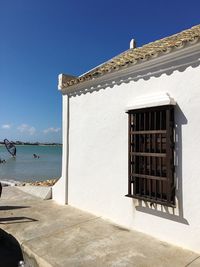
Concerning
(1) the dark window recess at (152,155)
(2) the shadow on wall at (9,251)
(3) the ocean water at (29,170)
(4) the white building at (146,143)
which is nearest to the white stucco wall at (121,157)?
(4) the white building at (146,143)

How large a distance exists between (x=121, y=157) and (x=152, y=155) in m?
1.03

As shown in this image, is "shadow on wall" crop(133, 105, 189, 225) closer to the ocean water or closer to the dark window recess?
the dark window recess

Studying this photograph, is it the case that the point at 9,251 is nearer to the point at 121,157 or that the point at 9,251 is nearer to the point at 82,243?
the point at 82,243

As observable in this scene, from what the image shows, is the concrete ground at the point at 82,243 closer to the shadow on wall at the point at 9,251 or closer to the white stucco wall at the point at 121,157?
the shadow on wall at the point at 9,251

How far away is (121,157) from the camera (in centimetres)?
641

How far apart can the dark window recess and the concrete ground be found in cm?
90

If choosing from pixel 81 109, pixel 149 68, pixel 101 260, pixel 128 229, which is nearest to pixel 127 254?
pixel 101 260

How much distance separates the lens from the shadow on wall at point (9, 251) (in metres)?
5.14

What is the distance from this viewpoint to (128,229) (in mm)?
6035

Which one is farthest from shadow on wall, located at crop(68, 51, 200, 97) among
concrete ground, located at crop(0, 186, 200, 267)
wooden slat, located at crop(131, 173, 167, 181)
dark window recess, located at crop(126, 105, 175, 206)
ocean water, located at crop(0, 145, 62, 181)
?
ocean water, located at crop(0, 145, 62, 181)

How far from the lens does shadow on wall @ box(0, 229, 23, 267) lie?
5139 millimetres

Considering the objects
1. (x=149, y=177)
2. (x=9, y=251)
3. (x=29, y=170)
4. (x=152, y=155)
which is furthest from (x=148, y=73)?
(x=29, y=170)

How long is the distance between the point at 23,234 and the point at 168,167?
3527mm

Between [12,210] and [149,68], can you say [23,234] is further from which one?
[149,68]
